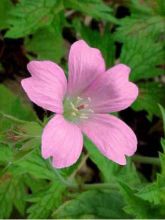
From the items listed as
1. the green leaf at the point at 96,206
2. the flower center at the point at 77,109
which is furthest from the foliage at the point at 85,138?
the flower center at the point at 77,109

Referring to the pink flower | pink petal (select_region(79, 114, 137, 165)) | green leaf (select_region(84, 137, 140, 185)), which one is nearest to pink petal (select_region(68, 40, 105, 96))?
the pink flower

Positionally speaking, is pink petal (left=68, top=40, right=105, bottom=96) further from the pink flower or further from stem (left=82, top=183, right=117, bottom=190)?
stem (left=82, top=183, right=117, bottom=190)

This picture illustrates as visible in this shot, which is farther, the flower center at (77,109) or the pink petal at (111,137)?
the flower center at (77,109)

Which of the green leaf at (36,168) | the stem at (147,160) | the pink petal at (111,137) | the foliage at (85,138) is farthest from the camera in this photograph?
the stem at (147,160)

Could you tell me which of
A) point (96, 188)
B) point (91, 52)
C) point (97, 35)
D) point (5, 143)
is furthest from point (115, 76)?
point (97, 35)

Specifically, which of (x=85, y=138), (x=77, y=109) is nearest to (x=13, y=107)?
(x=85, y=138)

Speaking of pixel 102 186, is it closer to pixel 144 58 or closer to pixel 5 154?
pixel 5 154

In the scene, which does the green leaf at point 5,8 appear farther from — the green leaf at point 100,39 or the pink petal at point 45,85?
the pink petal at point 45,85
